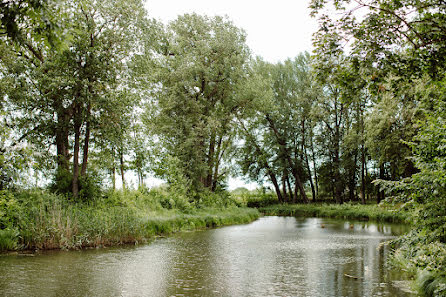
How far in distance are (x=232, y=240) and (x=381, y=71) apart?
914 centimetres

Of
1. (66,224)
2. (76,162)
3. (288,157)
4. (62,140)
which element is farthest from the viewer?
(288,157)

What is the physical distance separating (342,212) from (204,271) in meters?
21.3

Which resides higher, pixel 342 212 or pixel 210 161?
pixel 210 161

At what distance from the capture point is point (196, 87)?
2705cm

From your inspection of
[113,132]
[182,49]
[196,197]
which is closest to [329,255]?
[113,132]

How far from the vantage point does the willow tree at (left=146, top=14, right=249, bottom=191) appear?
24172 mm

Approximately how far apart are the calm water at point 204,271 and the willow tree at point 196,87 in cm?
1215

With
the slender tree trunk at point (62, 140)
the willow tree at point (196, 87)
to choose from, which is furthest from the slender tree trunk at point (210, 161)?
the slender tree trunk at point (62, 140)

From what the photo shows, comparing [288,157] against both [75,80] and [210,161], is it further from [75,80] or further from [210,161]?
[75,80]

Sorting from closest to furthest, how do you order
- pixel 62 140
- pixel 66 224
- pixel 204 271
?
1. pixel 204 271
2. pixel 66 224
3. pixel 62 140

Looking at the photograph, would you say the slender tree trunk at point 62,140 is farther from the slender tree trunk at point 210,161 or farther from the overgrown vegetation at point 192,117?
the slender tree trunk at point 210,161

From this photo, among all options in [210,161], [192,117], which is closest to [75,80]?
[192,117]

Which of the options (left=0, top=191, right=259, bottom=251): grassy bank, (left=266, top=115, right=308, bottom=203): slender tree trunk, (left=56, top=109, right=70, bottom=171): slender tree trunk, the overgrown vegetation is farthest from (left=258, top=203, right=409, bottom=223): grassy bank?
(left=56, top=109, right=70, bottom=171): slender tree trunk

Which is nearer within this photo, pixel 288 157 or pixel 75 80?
pixel 75 80
